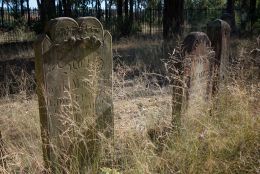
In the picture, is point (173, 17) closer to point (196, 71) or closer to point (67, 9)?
point (67, 9)

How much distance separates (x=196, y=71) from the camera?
4.55 metres

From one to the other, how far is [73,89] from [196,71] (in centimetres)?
177

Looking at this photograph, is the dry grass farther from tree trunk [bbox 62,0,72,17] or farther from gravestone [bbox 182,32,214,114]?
tree trunk [bbox 62,0,72,17]

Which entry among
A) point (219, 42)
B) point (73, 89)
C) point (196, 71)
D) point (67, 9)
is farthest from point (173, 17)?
point (73, 89)

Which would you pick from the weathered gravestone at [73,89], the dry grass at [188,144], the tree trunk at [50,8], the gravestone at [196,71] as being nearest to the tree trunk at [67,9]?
the tree trunk at [50,8]

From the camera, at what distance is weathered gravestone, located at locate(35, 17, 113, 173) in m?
3.30

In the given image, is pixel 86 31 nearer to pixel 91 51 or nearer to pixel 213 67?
pixel 91 51

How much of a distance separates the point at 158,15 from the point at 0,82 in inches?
688

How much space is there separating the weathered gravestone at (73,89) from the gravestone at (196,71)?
104 cm

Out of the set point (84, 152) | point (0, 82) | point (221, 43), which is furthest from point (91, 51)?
point (0, 82)

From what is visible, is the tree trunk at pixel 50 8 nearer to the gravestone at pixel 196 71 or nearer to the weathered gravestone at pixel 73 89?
the gravestone at pixel 196 71

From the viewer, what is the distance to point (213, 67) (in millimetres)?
4844

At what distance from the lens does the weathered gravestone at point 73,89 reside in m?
3.30

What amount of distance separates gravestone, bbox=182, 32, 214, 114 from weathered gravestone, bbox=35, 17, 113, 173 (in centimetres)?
104
